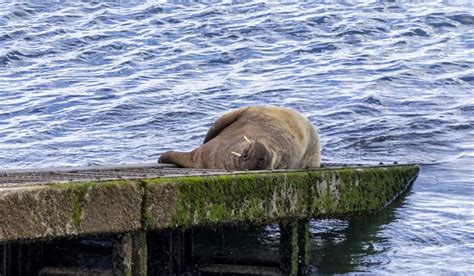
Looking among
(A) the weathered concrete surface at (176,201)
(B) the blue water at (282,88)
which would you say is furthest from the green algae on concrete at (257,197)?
(B) the blue water at (282,88)

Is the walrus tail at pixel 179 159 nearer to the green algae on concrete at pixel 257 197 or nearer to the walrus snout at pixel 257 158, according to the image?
the walrus snout at pixel 257 158

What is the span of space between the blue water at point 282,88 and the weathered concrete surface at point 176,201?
1.30 m

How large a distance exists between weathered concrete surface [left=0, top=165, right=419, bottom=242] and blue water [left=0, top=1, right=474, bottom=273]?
51.2 inches

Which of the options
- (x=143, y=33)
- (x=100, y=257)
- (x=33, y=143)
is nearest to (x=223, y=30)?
(x=143, y=33)

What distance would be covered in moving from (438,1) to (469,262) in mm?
20412

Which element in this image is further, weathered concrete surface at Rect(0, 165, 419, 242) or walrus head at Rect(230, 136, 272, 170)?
walrus head at Rect(230, 136, 272, 170)

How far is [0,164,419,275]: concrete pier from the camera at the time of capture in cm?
561

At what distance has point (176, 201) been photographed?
21.0ft

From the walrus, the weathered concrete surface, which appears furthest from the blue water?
the weathered concrete surface

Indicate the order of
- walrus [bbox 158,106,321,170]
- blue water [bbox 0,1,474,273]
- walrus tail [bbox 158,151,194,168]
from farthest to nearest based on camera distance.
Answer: blue water [bbox 0,1,474,273]
walrus tail [bbox 158,151,194,168]
walrus [bbox 158,106,321,170]

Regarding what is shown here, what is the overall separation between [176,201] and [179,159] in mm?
3515

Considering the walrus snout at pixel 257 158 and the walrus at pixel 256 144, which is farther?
the walrus at pixel 256 144

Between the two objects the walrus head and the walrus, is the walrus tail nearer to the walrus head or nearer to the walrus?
the walrus

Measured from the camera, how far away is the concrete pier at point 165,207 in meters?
5.61
